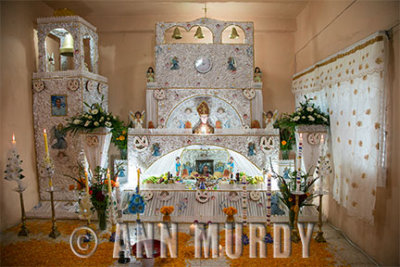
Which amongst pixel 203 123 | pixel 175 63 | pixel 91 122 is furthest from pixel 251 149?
pixel 91 122

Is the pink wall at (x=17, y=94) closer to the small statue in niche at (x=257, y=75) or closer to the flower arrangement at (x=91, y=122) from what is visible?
the flower arrangement at (x=91, y=122)

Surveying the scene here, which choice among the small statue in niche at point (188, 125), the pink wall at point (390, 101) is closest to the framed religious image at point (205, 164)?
the small statue in niche at point (188, 125)

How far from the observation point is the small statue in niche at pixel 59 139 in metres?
6.04

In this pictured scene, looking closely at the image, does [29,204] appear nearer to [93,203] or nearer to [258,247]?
[93,203]

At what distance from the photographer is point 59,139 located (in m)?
6.06

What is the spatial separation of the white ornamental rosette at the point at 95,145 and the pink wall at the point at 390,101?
186 inches

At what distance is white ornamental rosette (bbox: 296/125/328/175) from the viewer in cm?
529

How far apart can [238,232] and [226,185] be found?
1.34 m

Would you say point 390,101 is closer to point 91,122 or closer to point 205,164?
point 205,164

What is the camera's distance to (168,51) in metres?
6.72

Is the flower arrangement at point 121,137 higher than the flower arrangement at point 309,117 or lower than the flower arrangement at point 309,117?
lower

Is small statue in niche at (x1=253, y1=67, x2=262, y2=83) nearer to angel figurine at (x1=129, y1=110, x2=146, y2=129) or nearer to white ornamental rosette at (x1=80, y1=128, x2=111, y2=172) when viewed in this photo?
angel figurine at (x1=129, y1=110, x2=146, y2=129)

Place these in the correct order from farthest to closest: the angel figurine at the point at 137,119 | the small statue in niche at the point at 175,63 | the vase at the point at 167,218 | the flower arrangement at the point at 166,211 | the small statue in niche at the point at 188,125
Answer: the small statue in niche at the point at 175,63
the small statue in niche at the point at 188,125
the angel figurine at the point at 137,119
the vase at the point at 167,218
the flower arrangement at the point at 166,211

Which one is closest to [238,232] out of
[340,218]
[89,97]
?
[340,218]
